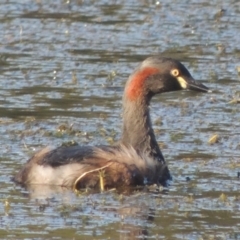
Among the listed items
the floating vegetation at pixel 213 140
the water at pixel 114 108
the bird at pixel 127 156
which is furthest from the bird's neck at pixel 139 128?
the floating vegetation at pixel 213 140

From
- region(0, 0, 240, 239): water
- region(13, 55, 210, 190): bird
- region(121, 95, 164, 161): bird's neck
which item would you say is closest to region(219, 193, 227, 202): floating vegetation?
region(0, 0, 240, 239): water

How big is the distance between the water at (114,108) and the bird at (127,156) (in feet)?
0.75

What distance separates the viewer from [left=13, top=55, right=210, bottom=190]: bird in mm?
12047

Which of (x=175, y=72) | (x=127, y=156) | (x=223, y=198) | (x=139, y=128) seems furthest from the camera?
(x=175, y=72)

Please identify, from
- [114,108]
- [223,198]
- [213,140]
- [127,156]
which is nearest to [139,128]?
[127,156]

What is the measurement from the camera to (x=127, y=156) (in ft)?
40.4

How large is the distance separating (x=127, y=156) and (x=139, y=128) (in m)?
0.67

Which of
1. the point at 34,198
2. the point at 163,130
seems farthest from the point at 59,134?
the point at 34,198

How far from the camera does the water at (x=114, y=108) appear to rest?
35.0 ft

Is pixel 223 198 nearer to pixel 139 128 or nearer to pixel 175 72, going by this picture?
pixel 139 128

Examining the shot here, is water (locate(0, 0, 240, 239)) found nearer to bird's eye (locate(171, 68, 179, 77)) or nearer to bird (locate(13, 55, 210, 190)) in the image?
bird (locate(13, 55, 210, 190))

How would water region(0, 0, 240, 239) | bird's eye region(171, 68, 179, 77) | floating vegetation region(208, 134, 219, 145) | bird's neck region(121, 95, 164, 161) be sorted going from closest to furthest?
water region(0, 0, 240, 239) → bird's neck region(121, 95, 164, 161) → bird's eye region(171, 68, 179, 77) → floating vegetation region(208, 134, 219, 145)

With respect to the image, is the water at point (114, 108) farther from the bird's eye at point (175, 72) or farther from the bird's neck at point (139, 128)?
the bird's eye at point (175, 72)

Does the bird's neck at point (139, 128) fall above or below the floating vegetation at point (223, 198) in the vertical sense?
above
